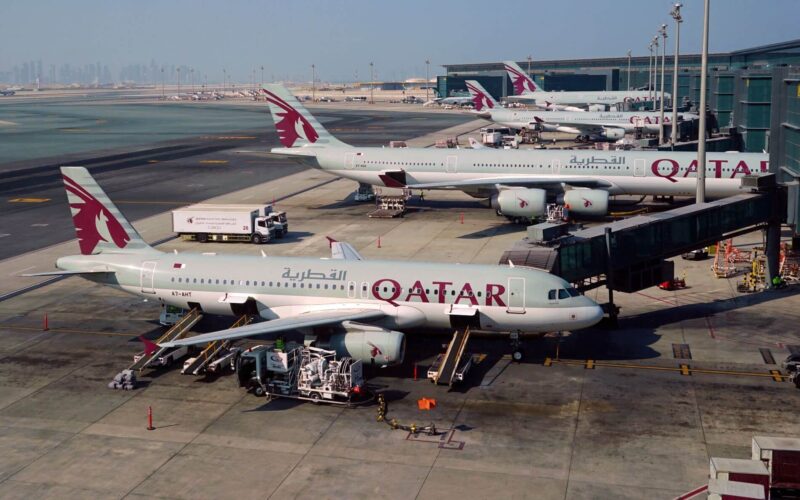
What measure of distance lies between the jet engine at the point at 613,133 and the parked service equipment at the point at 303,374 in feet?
344

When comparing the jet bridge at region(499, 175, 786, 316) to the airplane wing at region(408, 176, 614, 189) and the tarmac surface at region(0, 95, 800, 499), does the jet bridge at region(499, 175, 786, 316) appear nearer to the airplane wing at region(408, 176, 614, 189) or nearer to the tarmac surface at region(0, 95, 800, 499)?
the tarmac surface at region(0, 95, 800, 499)

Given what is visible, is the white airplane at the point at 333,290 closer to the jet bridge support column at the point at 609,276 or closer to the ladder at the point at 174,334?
the ladder at the point at 174,334

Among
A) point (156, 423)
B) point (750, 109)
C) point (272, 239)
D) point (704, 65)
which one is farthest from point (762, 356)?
point (750, 109)

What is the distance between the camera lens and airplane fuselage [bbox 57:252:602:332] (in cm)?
3759

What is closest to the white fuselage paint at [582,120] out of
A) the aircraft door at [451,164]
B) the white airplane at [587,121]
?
the white airplane at [587,121]

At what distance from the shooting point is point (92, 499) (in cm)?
2669

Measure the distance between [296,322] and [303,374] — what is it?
9.86ft

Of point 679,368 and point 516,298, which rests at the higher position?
point 516,298

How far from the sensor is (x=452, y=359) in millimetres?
36500

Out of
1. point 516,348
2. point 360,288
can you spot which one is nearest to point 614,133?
point 516,348

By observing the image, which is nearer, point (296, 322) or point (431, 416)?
point (431, 416)

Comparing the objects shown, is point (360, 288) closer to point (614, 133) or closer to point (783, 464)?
point (783, 464)

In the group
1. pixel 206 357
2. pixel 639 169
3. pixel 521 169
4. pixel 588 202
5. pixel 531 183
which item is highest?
pixel 639 169

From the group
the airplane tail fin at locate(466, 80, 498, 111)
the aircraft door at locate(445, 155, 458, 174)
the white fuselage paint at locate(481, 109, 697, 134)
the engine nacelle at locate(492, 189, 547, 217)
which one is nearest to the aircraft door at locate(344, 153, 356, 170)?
the aircraft door at locate(445, 155, 458, 174)
